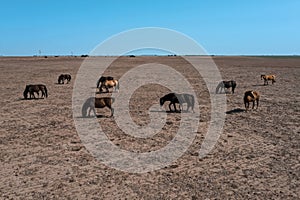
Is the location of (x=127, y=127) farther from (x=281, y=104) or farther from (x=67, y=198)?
(x=281, y=104)

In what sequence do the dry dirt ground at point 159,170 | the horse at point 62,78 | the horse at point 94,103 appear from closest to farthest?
1. the dry dirt ground at point 159,170
2. the horse at point 94,103
3. the horse at point 62,78

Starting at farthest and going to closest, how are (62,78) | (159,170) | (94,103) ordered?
(62,78) < (94,103) < (159,170)

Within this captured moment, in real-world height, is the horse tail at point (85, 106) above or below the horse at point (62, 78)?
below

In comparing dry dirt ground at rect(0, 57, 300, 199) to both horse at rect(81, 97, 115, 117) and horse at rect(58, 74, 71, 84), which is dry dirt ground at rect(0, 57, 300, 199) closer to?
horse at rect(81, 97, 115, 117)

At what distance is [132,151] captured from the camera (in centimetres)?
986

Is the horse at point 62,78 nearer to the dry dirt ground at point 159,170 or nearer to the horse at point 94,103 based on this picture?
the dry dirt ground at point 159,170

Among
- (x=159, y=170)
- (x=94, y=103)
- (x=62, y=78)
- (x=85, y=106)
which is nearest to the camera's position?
(x=159, y=170)

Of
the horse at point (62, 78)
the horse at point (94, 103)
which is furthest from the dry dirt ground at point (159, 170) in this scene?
the horse at point (62, 78)

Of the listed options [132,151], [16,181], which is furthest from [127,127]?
[16,181]

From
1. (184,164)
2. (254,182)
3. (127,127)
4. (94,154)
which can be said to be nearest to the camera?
(254,182)

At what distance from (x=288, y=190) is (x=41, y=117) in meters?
10.7

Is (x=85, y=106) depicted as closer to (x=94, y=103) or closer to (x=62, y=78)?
(x=94, y=103)

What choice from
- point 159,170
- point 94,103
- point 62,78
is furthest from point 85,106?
point 62,78

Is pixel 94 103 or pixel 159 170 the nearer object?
pixel 159 170
